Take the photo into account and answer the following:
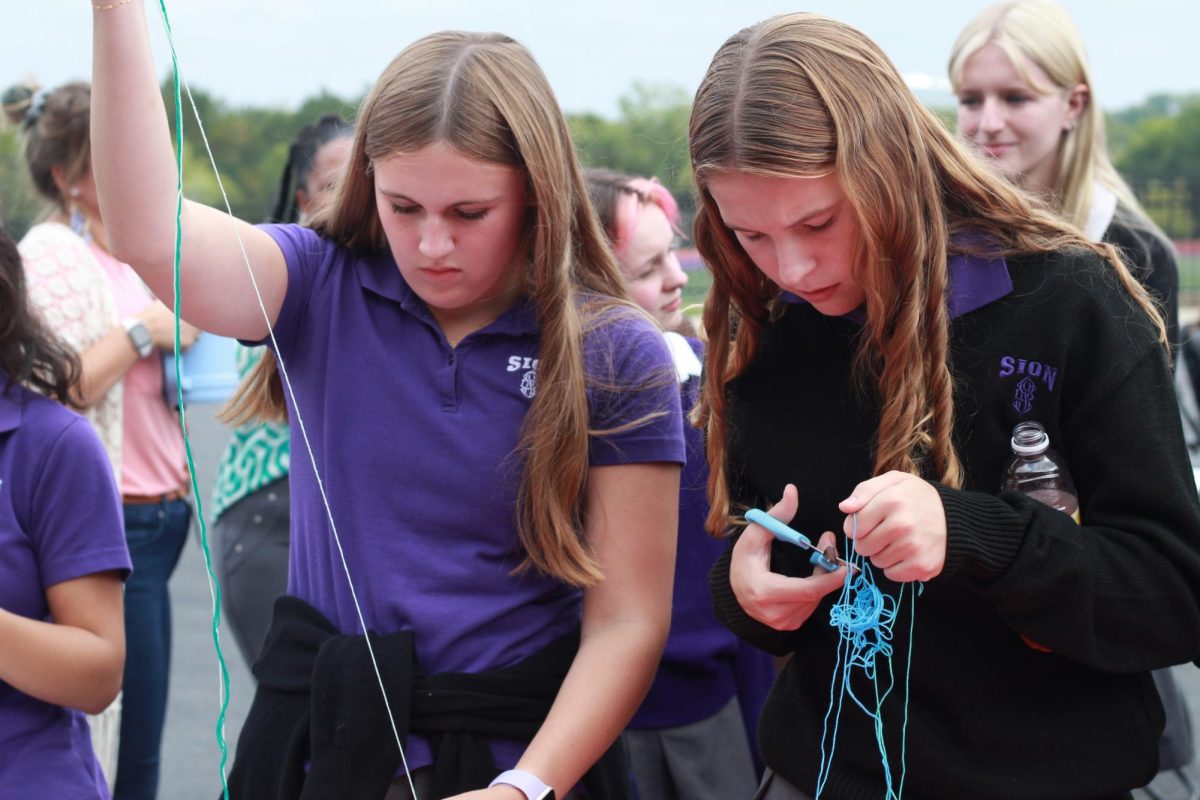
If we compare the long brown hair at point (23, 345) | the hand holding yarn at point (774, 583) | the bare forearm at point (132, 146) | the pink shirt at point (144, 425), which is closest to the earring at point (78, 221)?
the pink shirt at point (144, 425)

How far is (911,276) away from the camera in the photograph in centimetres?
162

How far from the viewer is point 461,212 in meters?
1.85

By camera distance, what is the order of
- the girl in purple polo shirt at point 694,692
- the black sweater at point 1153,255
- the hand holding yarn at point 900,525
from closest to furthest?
the hand holding yarn at point 900,525
the girl in purple polo shirt at point 694,692
the black sweater at point 1153,255

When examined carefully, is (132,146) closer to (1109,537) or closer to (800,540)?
(800,540)

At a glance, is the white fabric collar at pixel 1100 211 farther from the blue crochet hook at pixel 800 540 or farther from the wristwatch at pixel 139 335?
the wristwatch at pixel 139 335

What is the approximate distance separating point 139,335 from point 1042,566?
2559mm

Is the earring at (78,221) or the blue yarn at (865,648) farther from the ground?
the blue yarn at (865,648)

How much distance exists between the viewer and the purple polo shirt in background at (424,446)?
183 centimetres

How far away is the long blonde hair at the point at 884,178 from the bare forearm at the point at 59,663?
1.19 m

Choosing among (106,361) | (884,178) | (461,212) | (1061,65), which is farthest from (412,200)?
(1061,65)

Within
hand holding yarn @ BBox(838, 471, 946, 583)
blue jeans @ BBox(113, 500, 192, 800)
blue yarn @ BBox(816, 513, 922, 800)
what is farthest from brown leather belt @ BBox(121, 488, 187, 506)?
hand holding yarn @ BBox(838, 471, 946, 583)

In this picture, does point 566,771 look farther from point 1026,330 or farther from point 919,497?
point 1026,330

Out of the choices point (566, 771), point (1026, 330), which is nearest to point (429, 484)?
point (566, 771)

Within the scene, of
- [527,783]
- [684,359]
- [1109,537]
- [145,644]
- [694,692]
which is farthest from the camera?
[145,644]
